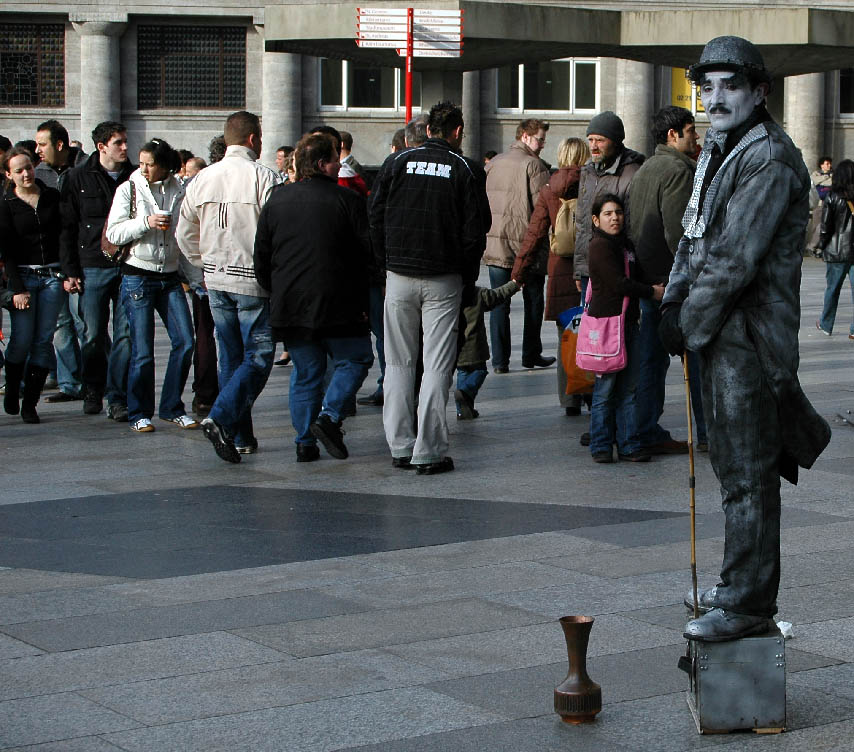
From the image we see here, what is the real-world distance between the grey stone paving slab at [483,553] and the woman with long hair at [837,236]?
1019cm

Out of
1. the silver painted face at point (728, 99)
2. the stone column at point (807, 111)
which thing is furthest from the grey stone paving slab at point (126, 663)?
the stone column at point (807, 111)

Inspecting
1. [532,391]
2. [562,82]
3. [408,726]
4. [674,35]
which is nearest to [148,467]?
[532,391]

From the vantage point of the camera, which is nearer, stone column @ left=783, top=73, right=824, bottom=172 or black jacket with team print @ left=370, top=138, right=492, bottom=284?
black jacket with team print @ left=370, top=138, right=492, bottom=284

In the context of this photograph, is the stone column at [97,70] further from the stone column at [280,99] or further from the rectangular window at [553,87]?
the rectangular window at [553,87]

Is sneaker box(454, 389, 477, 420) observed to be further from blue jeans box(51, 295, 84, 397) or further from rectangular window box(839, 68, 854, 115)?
rectangular window box(839, 68, 854, 115)

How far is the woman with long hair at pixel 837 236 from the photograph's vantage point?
656 inches

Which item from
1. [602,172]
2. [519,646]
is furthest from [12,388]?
[519,646]

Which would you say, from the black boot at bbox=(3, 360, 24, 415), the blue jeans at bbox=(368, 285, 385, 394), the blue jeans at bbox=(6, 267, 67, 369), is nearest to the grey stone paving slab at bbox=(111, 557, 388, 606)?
the blue jeans at bbox=(368, 285, 385, 394)

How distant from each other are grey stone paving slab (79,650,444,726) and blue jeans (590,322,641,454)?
13.7 feet

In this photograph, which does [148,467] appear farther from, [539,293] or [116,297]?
[539,293]

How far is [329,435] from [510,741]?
4.96 metres

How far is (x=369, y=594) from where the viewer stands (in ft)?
20.3

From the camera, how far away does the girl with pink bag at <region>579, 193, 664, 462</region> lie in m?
9.05

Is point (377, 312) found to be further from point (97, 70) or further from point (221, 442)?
point (97, 70)
